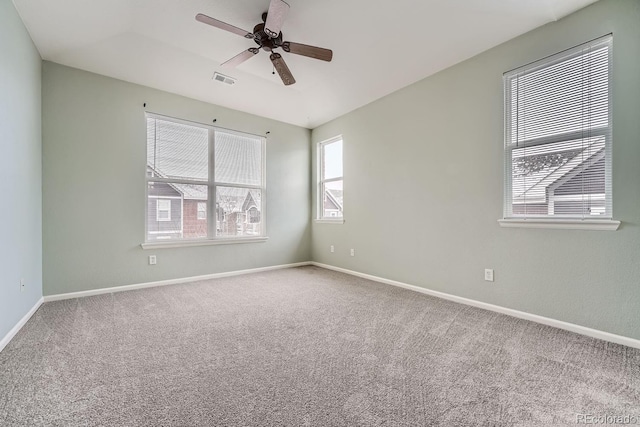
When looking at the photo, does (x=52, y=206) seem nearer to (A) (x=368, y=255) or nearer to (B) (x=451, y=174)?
(A) (x=368, y=255)

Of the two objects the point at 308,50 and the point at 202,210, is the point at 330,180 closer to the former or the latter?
the point at 202,210

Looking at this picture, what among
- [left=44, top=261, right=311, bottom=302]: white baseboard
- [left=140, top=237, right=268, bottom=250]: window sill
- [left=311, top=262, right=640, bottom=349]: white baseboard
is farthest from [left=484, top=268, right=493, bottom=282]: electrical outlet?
[left=140, top=237, right=268, bottom=250]: window sill

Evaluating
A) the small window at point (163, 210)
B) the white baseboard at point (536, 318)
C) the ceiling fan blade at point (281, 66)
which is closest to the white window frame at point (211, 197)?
the small window at point (163, 210)

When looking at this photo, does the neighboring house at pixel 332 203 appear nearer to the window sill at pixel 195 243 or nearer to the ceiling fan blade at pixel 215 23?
the window sill at pixel 195 243

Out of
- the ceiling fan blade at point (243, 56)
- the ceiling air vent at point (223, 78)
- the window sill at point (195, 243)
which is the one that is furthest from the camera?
the window sill at point (195, 243)

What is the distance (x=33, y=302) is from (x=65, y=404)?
6.71 feet

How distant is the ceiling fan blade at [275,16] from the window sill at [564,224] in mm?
2760

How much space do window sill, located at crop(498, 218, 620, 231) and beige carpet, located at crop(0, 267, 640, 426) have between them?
899 mm

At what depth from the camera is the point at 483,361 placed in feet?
6.07

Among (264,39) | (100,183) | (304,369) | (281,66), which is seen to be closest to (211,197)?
(100,183)

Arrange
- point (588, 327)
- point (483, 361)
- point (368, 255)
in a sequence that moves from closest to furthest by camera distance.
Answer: point (483, 361)
point (588, 327)
point (368, 255)

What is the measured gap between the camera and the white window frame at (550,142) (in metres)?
2.17

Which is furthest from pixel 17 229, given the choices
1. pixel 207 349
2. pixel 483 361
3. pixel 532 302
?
pixel 532 302

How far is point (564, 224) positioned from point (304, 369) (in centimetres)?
249
